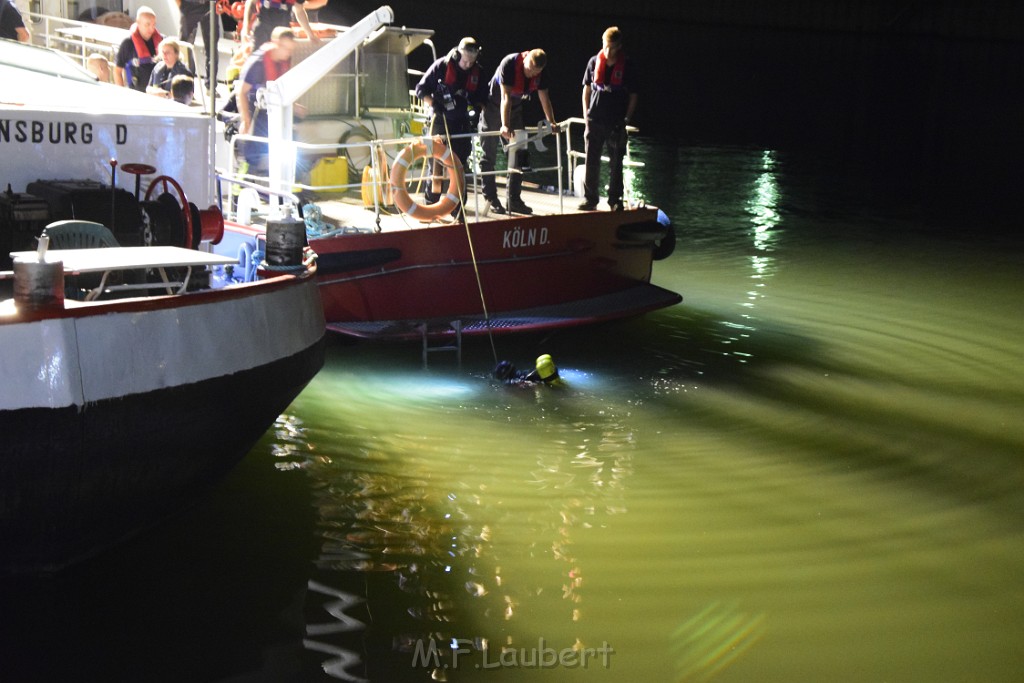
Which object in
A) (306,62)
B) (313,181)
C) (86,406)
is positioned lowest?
(86,406)

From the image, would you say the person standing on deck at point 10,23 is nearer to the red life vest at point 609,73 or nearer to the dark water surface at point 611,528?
the dark water surface at point 611,528

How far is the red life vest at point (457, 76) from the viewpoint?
33.5 feet

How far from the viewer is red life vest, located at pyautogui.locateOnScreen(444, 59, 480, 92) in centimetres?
1020

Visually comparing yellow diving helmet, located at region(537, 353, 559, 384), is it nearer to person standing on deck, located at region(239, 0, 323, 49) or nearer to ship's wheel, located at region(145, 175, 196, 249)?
ship's wheel, located at region(145, 175, 196, 249)

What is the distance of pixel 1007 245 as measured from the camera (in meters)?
15.9

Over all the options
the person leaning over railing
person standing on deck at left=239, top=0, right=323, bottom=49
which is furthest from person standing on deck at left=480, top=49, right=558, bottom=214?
the person leaning over railing

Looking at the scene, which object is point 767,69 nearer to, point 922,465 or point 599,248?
point 599,248

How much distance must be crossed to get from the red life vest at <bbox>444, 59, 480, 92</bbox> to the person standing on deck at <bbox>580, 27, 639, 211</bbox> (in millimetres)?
1001

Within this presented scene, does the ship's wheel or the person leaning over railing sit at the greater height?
the person leaning over railing

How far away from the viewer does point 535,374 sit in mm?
8750

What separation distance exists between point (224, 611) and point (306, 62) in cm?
570

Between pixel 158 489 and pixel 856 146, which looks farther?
pixel 856 146

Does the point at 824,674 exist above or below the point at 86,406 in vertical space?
below

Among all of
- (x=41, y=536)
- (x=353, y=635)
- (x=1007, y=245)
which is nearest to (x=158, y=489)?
(x=41, y=536)
